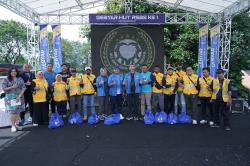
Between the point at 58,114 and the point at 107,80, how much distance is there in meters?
1.63

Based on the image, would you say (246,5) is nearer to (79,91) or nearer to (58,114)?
(79,91)

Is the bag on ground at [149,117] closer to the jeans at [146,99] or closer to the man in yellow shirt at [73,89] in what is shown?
the jeans at [146,99]

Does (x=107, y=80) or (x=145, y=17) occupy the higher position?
(x=145, y=17)

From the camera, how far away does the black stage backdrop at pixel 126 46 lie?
1131cm

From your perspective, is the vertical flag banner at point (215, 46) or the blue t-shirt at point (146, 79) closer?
the blue t-shirt at point (146, 79)

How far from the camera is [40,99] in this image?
309 inches

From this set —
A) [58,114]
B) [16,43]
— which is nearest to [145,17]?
[58,114]

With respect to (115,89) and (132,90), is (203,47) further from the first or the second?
(115,89)

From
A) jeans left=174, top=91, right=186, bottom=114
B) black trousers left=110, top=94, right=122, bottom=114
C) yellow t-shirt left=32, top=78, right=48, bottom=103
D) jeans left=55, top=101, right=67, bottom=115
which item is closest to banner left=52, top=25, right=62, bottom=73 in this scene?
jeans left=55, top=101, right=67, bottom=115

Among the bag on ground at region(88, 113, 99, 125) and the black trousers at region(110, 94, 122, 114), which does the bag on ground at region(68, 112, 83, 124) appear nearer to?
the bag on ground at region(88, 113, 99, 125)

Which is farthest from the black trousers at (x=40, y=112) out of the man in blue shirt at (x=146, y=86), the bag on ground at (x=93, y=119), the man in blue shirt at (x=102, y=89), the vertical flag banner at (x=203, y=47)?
the vertical flag banner at (x=203, y=47)

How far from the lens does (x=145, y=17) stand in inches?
428

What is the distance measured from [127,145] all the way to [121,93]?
2.77 m

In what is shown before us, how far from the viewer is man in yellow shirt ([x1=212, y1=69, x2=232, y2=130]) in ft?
24.1
